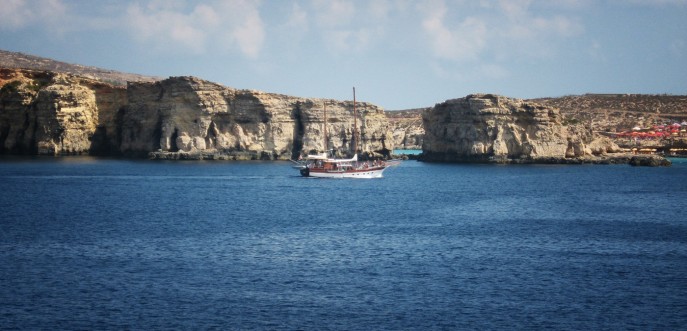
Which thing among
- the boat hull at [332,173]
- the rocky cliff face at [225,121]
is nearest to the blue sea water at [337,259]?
the boat hull at [332,173]

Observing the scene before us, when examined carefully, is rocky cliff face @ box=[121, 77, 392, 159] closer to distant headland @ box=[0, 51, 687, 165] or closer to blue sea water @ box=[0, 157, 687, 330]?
distant headland @ box=[0, 51, 687, 165]

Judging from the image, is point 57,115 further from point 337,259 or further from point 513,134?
point 337,259

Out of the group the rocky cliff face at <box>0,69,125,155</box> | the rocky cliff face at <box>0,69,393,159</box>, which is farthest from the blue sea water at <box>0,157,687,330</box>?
the rocky cliff face at <box>0,69,125,155</box>

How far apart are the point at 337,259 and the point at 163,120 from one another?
86.5 meters

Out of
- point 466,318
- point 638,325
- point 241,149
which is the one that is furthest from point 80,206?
point 241,149

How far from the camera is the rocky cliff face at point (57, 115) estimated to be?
115312 millimetres

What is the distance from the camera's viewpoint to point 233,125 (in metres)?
120

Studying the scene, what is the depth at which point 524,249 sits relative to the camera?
39.0 metres

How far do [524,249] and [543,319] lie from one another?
13288 mm

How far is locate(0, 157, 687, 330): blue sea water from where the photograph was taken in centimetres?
2620

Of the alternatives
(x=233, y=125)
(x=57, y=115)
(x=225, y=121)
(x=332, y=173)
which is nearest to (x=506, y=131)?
(x=332, y=173)

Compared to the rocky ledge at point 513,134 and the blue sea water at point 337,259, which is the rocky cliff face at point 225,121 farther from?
the blue sea water at point 337,259

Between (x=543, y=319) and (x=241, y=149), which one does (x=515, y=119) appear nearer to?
(x=241, y=149)

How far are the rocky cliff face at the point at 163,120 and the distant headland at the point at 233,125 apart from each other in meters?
0.16
